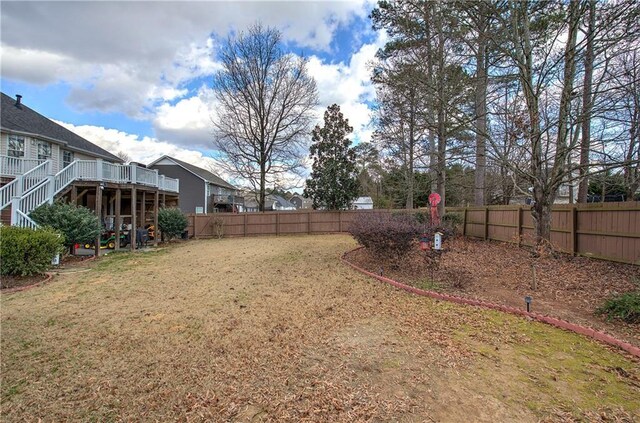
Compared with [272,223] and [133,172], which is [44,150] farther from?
[272,223]

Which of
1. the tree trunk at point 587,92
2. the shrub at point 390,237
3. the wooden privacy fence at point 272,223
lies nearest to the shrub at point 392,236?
the shrub at point 390,237

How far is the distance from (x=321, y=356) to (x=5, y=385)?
2.87 m

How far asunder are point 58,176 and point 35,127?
7998mm

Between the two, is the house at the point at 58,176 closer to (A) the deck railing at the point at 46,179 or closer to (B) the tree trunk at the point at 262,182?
(A) the deck railing at the point at 46,179

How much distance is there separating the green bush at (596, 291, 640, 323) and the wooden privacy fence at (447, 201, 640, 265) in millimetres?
2969

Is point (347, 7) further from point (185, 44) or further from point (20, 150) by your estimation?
point (20, 150)

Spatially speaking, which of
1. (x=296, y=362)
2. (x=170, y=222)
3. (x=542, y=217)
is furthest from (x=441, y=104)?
(x=170, y=222)

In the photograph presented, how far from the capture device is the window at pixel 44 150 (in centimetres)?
1529

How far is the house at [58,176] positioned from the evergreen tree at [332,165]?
8893mm

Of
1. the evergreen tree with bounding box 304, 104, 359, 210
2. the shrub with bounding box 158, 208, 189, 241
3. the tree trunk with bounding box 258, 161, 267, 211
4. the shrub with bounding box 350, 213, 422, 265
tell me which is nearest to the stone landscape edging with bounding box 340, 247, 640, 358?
the shrub with bounding box 350, 213, 422, 265

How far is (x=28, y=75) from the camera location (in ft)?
35.9

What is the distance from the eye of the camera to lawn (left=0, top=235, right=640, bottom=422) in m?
2.38

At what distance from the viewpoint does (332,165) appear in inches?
818

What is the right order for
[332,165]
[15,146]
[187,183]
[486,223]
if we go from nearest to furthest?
[486,223]
[15,146]
[332,165]
[187,183]
